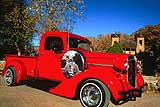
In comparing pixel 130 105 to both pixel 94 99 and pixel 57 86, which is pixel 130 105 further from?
pixel 57 86

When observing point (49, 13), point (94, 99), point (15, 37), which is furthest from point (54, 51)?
point (15, 37)

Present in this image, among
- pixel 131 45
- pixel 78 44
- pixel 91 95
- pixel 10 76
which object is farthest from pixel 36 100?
pixel 131 45

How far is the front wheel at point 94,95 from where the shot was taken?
24.7 feet

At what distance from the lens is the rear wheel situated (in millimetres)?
10460

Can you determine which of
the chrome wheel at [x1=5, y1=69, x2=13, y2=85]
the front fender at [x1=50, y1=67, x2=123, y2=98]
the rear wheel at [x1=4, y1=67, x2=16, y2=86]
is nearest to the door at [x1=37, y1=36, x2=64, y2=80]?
the front fender at [x1=50, y1=67, x2=123, y2=98]

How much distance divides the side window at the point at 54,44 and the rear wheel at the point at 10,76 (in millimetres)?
1778

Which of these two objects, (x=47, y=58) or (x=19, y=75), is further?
(x=19, y=75)

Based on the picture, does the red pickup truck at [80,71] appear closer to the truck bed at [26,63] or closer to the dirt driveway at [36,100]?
the truck bed at [26,63]

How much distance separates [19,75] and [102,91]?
3.96 m

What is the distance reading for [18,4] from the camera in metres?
34.6

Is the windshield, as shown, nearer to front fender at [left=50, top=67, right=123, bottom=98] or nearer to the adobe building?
front fender at [left=50, top=67, right=123, bottom=98]

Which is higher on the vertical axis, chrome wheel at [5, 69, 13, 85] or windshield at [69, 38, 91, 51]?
windshield at [69, 38, 91, 51]

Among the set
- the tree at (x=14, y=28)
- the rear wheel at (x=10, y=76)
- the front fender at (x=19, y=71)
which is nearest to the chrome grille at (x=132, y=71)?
the front fender at (x=19, y=71)

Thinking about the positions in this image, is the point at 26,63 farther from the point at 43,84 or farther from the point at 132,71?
the point at 132,71
